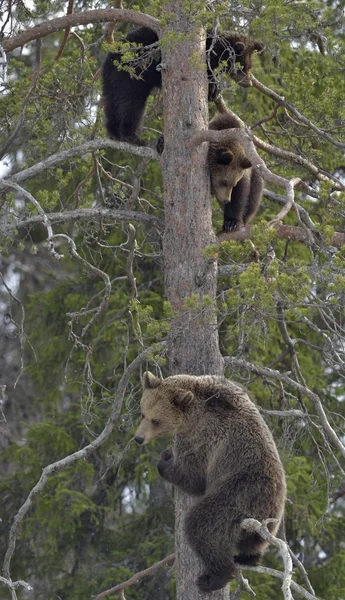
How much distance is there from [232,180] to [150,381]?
2.02 meters

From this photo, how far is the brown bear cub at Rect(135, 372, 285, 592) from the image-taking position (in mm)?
5750

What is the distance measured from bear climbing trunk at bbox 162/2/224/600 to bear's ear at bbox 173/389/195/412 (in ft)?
1.09

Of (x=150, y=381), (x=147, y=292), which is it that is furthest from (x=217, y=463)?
(x=147, y=292)

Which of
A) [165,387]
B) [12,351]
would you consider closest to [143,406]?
[165,387]

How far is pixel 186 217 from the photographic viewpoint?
641 cm

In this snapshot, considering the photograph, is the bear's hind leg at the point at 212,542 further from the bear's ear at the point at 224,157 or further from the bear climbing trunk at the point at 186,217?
the bear's ear at the point at 224,157

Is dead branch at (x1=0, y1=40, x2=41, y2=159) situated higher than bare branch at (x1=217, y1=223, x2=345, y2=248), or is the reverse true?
dead branch at (x1=0, y1=40, x2=41, y2=159)

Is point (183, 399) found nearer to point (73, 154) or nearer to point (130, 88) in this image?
point (73, 154)

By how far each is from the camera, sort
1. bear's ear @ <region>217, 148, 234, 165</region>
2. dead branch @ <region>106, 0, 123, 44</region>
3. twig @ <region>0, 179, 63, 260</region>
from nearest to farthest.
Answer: twig @ <region>0, 179, 63, 260</region> < bear's ear @ <region>217, 148, 234, 165</region> < dead branch @ <region>106, 0, 123, 44</region>

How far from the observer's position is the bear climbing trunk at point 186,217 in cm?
609

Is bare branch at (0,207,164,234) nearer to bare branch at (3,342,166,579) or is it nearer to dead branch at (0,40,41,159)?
dead branch at (0,40,41,159)

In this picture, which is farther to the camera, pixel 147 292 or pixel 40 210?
pixel 147 292

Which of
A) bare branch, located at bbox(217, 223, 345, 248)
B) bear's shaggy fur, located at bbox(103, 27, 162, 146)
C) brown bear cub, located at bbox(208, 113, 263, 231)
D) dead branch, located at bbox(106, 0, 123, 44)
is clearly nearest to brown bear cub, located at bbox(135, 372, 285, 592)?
bare branch, located at bbox(217, 223, 345, 248)

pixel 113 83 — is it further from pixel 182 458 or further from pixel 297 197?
pixel 182 458
